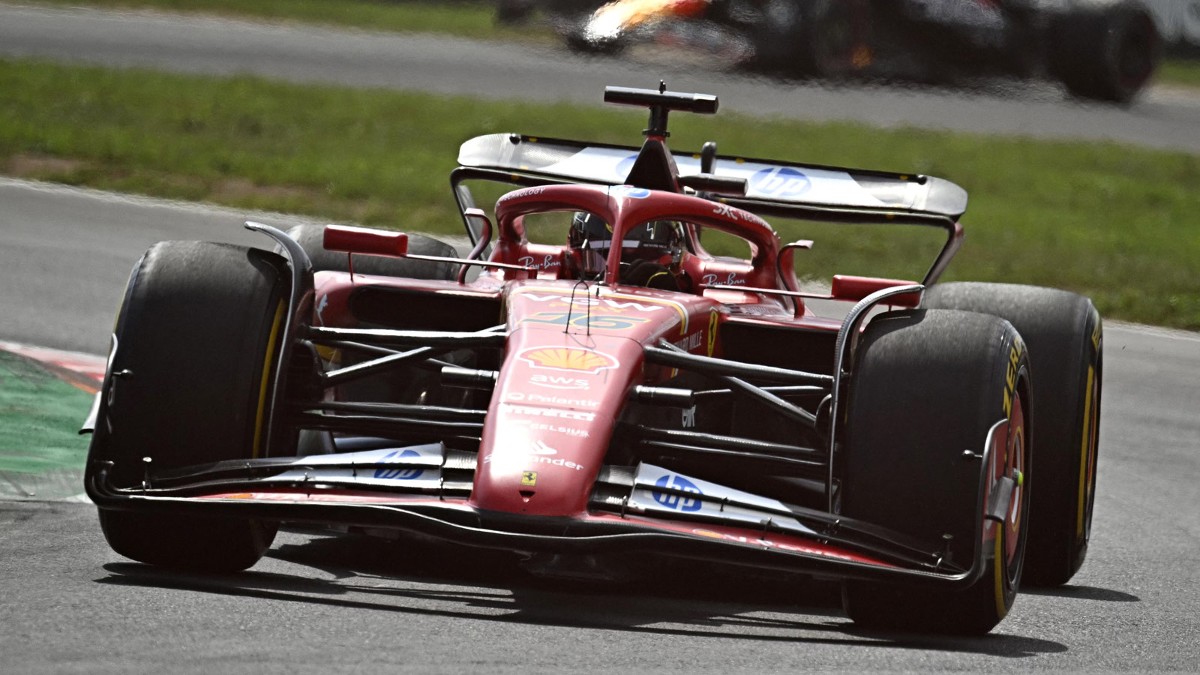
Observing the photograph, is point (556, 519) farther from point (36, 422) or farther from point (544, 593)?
point (36, 422)

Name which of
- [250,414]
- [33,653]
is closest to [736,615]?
[250,414]

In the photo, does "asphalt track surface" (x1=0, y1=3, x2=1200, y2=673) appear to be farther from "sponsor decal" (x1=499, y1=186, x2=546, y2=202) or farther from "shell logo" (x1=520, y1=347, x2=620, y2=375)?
"sponsor decal" (x1=499, y1=186, x2=546, y2=202)

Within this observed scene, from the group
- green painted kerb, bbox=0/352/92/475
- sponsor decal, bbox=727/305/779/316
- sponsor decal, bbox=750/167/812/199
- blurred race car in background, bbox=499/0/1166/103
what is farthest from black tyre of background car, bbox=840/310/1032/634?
blurred race car in background, bbox=499/0/1166/103

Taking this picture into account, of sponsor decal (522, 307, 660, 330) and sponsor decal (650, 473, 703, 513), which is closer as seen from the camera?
sponsor decal (650, 473, 703, 513)

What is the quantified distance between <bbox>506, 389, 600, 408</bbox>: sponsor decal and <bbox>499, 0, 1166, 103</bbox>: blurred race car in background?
11993mm

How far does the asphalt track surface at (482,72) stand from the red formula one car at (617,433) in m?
12.9

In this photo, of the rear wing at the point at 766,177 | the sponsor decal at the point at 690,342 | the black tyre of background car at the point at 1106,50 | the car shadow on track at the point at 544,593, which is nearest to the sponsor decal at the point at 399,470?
the car shadow on track at the point at 544,593

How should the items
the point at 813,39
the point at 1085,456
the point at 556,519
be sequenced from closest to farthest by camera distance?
the point at 556,519 < the point at 1085,456 < the point at 813,39

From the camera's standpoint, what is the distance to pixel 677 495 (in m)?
5.79

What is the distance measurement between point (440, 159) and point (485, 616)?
14.0 metres

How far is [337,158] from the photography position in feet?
61.8

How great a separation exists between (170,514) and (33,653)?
4.15ft

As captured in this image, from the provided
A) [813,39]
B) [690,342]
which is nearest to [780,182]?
[690,342]

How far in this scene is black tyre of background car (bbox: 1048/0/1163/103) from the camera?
20.7 meters
